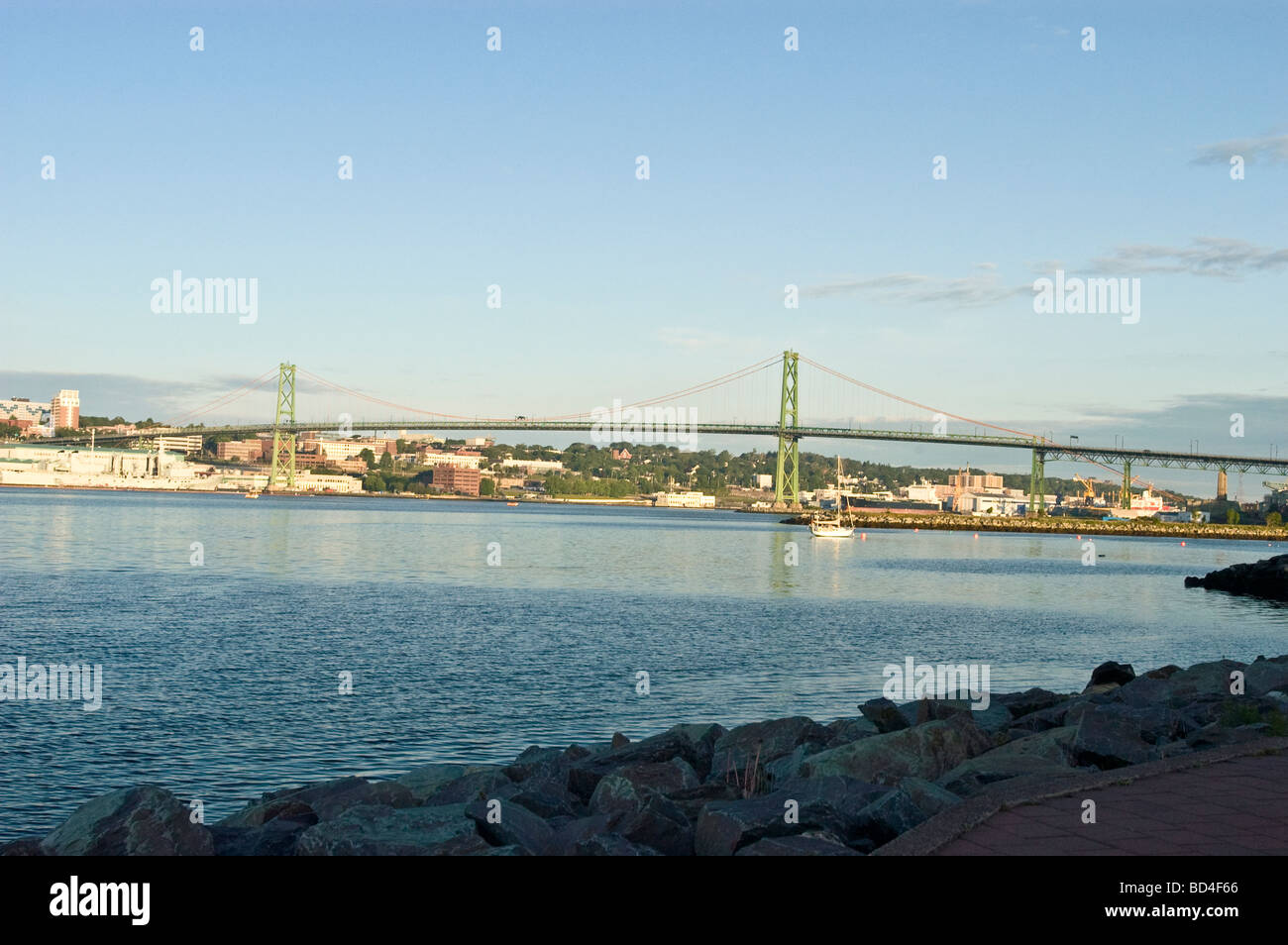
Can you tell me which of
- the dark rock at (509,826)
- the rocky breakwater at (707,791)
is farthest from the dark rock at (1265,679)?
the dark rock at (509,826)

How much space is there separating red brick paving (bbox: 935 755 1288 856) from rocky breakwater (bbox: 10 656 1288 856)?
68cm

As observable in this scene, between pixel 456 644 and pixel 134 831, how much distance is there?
12.7 metres

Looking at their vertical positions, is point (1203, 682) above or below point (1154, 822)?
below

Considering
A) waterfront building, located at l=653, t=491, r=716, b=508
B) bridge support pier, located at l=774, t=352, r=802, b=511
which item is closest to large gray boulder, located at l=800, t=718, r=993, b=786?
bridge support pier, located at l=774, t=352, r=802, b=511

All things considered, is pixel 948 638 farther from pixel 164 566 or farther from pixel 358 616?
pixel 164 566

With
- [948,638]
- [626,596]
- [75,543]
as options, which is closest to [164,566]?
[75,543]

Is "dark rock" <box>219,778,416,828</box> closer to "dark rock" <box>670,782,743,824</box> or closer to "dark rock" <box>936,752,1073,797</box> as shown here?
"dark rock" <box>670,782,743,824</box>

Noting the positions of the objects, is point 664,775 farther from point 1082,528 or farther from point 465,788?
point 1082,528

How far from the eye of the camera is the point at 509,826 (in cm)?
573

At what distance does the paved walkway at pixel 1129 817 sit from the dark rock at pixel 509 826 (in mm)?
1967

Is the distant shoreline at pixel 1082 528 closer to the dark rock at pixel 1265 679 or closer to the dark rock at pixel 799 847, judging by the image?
the dark rock at pixel 1265 679

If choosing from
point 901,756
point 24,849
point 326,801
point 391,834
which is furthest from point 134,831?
point 901,756

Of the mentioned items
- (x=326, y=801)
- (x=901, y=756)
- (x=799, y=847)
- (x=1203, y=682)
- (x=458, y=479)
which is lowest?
(x=326, y=801)

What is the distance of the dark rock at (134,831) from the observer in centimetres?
547
